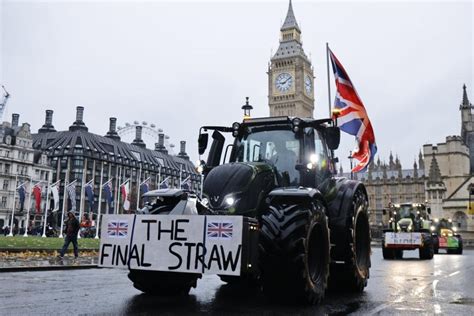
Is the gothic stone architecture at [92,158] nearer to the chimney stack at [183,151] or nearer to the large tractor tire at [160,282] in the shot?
the chimney stack at [183,151]

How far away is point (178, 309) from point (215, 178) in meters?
1.97

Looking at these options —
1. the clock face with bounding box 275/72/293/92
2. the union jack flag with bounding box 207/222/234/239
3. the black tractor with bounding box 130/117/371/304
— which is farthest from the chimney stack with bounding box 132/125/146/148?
the union jack flag with bounding box 207/222/234/239

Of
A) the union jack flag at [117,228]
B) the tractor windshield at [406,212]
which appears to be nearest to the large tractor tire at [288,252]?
the union jack flag at [117,228]

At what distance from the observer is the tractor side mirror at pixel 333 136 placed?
8.27 metres

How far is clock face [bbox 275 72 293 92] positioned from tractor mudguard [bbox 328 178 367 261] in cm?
12183

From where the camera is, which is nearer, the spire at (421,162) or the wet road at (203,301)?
the wet road at (203,301)

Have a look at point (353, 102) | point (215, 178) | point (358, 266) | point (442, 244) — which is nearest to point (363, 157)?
point (353, 102)

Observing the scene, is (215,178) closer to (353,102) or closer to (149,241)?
(149,241)

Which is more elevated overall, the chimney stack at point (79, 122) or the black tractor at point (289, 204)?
the chimney stack at point (79, 122)

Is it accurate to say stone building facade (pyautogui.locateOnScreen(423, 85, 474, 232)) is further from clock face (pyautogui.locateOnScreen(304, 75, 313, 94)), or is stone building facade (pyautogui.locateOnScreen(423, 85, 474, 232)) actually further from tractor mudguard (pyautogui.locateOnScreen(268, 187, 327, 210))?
tractor mudguard (pyautogui.locateOnScreen(268, 187, 327, 210))

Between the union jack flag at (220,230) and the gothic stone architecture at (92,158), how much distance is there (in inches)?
3287

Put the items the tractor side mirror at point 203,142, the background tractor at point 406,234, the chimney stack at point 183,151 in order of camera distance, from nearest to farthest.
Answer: the tractor side mirror at point 203,142 < the background tractor at point 406,234 < the chimney stack at point 183,151

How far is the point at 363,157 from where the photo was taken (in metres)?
17.4

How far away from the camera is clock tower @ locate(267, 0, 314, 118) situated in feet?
415
